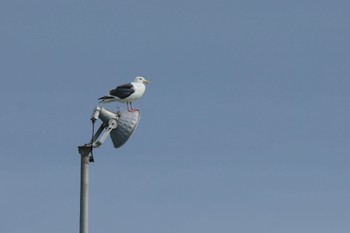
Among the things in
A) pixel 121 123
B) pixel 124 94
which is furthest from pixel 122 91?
pixel 121 123

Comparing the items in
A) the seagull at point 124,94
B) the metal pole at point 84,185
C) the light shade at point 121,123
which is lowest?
the metal pole at point 84,185

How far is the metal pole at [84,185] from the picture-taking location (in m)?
18.2

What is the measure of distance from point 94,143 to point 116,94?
7.11 meters

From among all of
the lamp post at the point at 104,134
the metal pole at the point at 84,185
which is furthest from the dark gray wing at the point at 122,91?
the metal pole at the point at 84,185

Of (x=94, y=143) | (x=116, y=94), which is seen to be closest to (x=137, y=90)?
(x=116, y=94)

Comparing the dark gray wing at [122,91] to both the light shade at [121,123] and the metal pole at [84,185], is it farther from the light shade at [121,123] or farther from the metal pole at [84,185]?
the metal pole at [84,185]

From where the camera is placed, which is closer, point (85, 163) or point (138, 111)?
point (85, 163)

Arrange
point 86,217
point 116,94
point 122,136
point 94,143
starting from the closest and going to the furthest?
point 86,217, point 94,143, point 122,136, point 116,94

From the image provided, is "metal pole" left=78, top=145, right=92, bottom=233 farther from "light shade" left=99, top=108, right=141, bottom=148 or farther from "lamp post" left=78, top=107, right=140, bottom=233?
"light shade" left=99, top=108, right=141, bottom=148

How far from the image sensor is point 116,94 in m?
26.4

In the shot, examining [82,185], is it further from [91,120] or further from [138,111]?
[138,111]

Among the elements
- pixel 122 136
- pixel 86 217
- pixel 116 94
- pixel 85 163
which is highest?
pixel 116 94

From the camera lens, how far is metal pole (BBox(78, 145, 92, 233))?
18.2 m

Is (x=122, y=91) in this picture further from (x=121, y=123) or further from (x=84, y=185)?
(x=84, y=185)
